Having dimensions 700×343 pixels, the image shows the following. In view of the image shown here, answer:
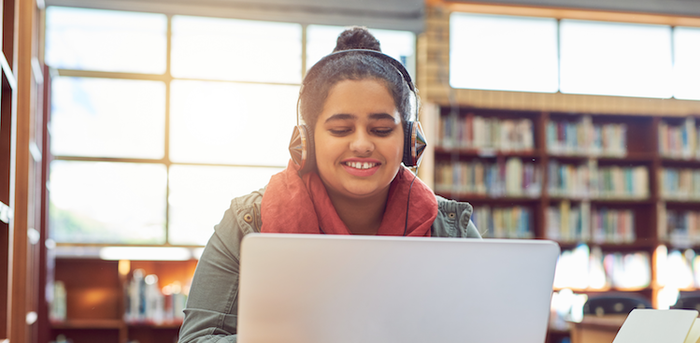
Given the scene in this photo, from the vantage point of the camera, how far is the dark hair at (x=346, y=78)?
114cm

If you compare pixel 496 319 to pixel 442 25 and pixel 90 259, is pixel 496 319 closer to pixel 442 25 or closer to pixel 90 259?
pixel 90 259

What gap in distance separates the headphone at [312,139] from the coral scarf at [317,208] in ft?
0.13

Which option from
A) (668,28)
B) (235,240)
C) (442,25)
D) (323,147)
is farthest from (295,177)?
(668,28)

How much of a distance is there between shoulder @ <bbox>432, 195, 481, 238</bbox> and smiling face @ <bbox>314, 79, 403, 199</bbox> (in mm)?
152

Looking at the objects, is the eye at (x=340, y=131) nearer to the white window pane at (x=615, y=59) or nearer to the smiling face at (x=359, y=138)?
the smiling face at (x=359, y=138)

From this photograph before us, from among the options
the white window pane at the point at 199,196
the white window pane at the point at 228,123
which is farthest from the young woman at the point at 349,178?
the white window pane at the point at 228,123

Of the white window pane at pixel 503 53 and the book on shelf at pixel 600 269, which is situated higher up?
the white window pane at pixel 503 53

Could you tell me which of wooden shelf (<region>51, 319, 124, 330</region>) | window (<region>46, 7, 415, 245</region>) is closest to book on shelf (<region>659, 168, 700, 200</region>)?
window (<region>46, 7, 415, 245</region>)

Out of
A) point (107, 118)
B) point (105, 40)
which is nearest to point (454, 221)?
point (107, 118)

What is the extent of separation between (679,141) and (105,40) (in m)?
4.49

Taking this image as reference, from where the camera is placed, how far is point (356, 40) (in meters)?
1.28

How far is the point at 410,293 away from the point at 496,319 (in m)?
0.11

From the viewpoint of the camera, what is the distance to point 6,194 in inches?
52.3

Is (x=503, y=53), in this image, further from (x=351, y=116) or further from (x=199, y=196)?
(x=351, y=116)
